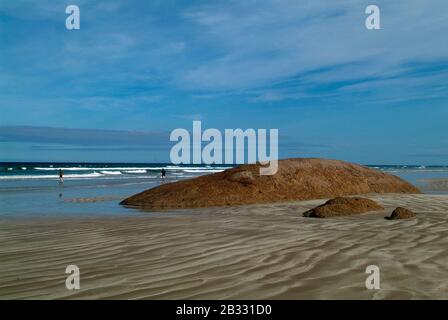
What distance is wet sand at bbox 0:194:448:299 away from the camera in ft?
12.3

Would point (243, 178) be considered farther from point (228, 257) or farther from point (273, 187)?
point (228, 257)

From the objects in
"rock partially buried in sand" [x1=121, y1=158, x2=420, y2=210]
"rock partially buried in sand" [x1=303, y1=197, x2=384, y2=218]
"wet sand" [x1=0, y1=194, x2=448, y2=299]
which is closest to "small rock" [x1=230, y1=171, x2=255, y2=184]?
"rock partially buried in sand" [x1=121, y1=158, x2=420, y2=210]

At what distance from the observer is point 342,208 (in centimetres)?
873

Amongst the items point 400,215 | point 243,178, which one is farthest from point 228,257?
point 243,178

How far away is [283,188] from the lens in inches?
496

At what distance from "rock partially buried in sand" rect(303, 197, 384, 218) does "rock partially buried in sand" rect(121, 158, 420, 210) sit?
3.25 meters

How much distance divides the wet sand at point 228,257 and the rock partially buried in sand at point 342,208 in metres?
0.33

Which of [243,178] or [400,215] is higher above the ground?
[243,178]

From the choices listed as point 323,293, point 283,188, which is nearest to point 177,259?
point 323,293

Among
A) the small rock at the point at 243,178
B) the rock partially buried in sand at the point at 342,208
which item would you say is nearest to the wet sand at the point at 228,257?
the rock partially buried in sand at the point at 342,208

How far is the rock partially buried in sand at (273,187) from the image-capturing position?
39.0 feet

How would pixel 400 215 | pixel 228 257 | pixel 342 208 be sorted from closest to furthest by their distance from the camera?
1. pixel 228 257
2. pixel 400 215
3. pixel 342 208

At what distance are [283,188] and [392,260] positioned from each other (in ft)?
25.8

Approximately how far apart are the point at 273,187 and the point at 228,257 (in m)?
7.62
